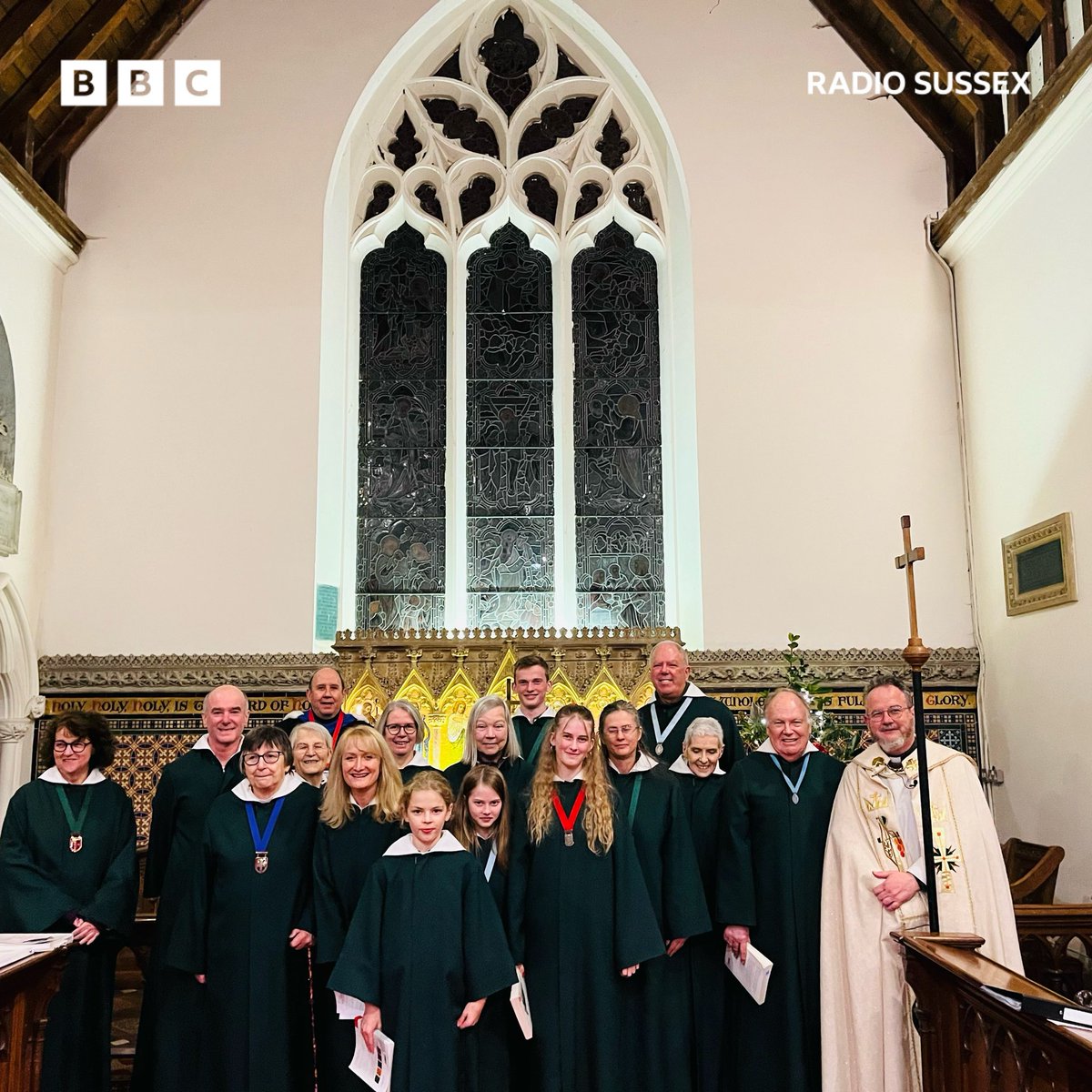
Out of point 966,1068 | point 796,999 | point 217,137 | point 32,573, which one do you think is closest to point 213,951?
point 796,999

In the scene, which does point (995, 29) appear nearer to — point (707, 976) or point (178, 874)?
point (707, 976)

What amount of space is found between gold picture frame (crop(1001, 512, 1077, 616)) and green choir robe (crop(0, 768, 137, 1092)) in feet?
16.4

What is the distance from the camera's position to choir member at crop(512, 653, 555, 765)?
15.9ft

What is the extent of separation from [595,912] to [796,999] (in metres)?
0.87

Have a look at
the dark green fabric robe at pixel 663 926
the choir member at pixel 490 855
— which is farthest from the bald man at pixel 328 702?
the dark green fabric robe at pixel 663 926

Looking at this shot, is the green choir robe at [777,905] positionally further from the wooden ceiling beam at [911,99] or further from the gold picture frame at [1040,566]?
the wooden ceiling beam at [911,99]

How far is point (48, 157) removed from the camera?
316 inches

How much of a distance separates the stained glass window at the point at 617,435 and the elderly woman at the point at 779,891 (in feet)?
12.0

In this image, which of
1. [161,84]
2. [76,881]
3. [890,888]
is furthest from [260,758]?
[161,84]

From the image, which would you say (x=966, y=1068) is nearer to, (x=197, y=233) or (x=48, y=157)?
(x=197, y=233)

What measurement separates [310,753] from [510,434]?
168 inches

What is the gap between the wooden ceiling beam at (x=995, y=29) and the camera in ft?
23.3

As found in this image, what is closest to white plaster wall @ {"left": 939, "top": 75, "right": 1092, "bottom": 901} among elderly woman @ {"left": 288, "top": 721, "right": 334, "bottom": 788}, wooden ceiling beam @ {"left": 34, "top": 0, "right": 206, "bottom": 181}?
elderly woman @ {"left": 288, "top": 721, "right": 334, "bottom": 788}

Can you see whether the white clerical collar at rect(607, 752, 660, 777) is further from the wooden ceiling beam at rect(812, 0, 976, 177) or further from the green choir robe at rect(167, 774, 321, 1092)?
the wooden ceiling beam at rect(812, 0, 976, 177)
